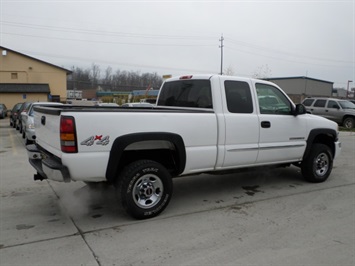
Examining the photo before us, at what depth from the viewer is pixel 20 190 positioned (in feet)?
20.1

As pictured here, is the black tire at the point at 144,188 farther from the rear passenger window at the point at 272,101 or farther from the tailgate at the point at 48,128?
the rear passenger window at the point at 272,101

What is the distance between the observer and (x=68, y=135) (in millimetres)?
4047

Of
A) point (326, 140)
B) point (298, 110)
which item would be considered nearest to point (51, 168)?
point (298, 110)

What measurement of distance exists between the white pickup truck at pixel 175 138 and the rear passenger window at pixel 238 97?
2 centimetres

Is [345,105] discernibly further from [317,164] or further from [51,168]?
[51,168]

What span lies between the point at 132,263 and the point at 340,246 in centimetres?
238

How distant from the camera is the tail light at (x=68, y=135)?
4.04m

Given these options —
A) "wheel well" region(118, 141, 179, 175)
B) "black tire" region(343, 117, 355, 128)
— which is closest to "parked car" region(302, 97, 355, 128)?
"black tire" region(343, 117, 355, 128)

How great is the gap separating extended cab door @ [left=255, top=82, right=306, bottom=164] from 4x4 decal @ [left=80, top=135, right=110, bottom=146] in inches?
106

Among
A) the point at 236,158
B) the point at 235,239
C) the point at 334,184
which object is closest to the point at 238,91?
the point at 236,158

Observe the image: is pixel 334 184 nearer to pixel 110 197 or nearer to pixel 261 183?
pixel 261 183

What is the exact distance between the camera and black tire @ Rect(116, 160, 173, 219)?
4469 mm

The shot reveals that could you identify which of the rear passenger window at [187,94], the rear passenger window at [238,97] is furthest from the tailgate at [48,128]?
the rear passenger window at [238,97]

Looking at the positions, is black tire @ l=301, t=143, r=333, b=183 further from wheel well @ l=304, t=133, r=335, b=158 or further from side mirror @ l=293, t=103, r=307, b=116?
side mirror @ l=293, t=103, r=307, b=116
